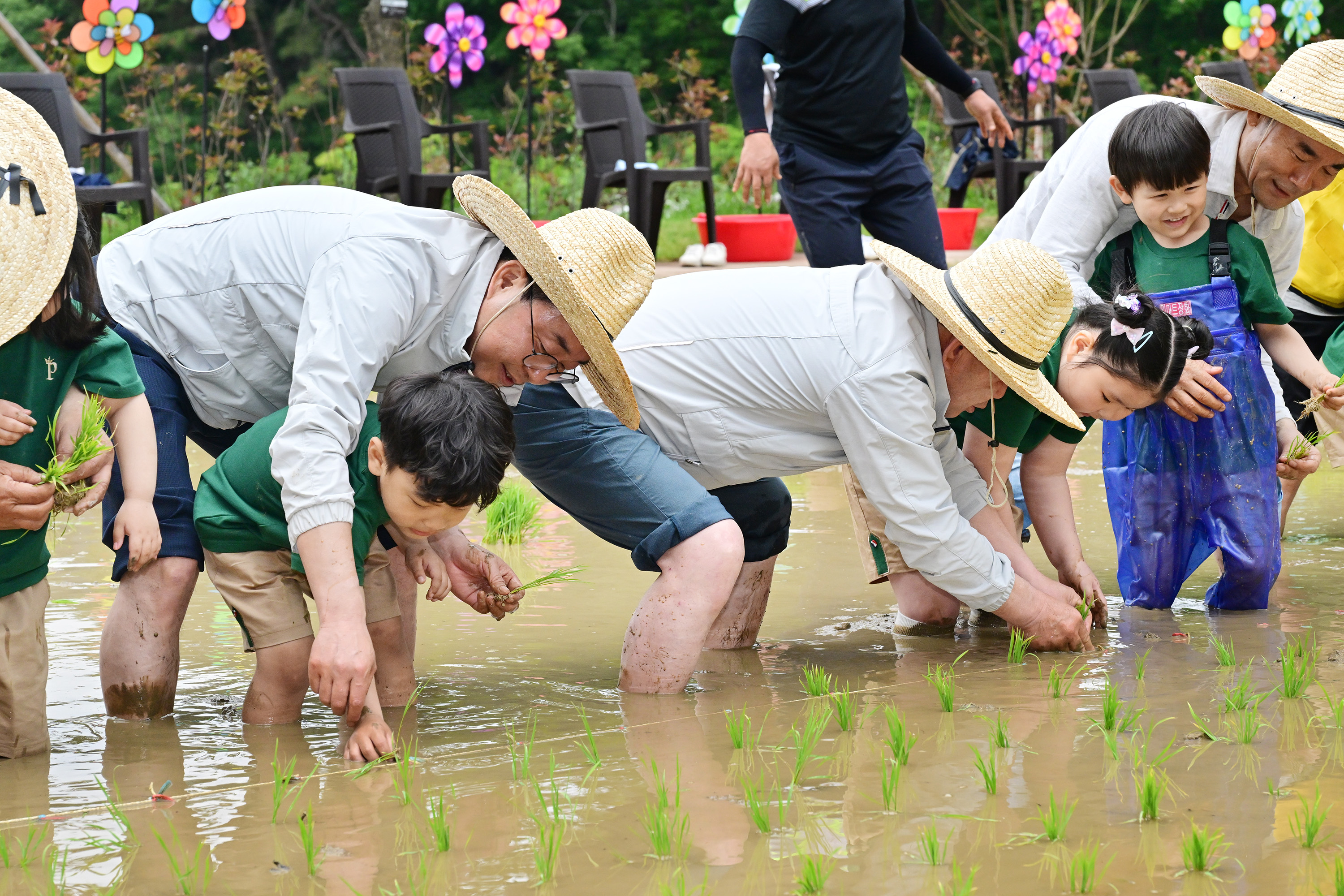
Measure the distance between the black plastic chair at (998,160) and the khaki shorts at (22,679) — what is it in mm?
8474

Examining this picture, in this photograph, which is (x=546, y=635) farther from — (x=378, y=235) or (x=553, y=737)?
(x=378, y=235)

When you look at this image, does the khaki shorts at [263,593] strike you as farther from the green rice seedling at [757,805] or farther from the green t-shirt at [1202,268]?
the green t-shirt at [1202,268]

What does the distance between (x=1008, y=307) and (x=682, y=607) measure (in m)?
0.93

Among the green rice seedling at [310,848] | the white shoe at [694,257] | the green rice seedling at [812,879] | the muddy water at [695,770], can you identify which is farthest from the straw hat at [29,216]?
the white shoe at [694,257]

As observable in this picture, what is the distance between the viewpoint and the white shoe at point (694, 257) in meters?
9.85

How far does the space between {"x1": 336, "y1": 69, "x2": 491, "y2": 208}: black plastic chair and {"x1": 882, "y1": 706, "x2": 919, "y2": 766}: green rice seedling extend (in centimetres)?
744

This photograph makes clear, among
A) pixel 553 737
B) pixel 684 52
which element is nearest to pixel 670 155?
pixel 684 52

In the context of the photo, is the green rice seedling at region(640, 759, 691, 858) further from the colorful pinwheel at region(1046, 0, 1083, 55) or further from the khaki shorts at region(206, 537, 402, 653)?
the colorful pinwheel at region(1046, 0, 1083, 55)

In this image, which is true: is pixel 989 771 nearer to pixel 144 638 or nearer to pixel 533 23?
pixel 144 638

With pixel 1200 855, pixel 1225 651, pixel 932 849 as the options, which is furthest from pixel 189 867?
pixel 1225 651

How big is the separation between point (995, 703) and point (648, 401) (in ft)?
3.32

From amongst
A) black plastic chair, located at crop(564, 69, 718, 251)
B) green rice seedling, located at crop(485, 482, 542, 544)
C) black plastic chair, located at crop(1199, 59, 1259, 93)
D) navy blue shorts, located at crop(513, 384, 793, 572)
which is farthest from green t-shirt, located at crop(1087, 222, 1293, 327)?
black plastic chair, located at crop(1199, 59, 1259, 93)

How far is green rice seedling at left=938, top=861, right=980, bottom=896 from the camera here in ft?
6.28

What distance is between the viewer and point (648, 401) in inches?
131
